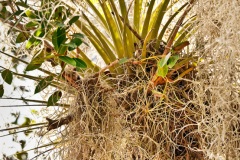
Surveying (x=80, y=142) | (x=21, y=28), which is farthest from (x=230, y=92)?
(x=21, y=28)

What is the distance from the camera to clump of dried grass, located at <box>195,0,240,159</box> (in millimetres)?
620

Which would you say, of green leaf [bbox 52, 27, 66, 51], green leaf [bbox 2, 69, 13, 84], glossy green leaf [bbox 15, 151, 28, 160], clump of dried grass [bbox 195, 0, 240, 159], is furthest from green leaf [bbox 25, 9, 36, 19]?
glossy green leaf [bbox 15, 151, 28, 160]

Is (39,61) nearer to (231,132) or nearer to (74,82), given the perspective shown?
(74,82)

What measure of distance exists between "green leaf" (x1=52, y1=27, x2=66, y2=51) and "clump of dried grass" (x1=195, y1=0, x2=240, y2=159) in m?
0.23

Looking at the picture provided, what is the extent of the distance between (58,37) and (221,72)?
0.28 metres

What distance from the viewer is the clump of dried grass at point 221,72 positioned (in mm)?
620

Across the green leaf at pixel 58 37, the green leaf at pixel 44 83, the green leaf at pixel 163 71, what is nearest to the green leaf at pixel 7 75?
the green leaf at pixel 44 83

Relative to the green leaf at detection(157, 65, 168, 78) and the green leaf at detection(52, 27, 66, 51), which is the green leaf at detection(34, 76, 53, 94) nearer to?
the green leaf at detection(52, 27, 66, 51)

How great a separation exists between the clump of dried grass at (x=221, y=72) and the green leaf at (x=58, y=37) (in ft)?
0.76

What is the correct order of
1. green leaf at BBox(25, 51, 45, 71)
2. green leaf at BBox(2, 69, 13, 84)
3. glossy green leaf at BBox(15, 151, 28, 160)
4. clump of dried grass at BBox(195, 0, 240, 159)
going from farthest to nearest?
1. glossy green leaf at BBox(15, 151, 28, 160)
2. green leaf at BBox(2, 69, 13, 84)
3. green leaf at BBox(25, 51, 45, 71)
4. clump of dried grass at BBox(195, 0, 240, 159)

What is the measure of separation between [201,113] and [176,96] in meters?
0.06

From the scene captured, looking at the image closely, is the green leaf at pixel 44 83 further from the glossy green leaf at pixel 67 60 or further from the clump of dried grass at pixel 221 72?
the clump of dried grass at pixel 221 72

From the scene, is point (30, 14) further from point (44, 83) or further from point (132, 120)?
point (132, 120)

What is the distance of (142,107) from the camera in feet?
2.49
